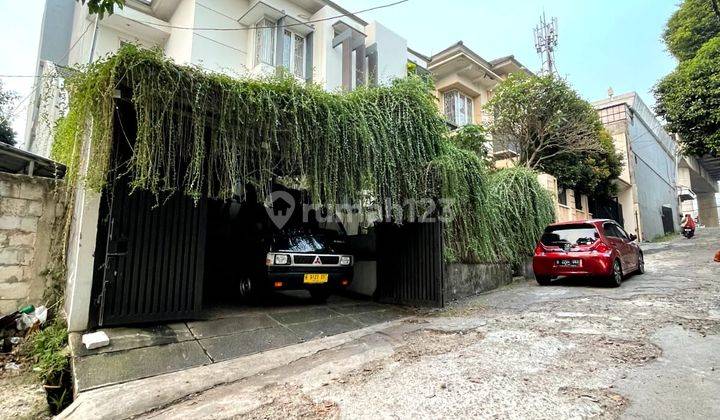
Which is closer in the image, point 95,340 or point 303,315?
point 95,340

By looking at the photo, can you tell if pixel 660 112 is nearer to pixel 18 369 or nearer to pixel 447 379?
pixel 447 379

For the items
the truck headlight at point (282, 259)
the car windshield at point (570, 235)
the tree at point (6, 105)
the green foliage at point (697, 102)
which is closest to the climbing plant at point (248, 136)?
the truck headlight at point (282, 259)

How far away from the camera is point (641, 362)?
11.0 feet

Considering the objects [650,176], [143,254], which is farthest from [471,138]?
[650,176]

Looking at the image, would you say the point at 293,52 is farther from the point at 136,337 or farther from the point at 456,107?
the point at 136,337

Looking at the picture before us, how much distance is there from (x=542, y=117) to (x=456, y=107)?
13.3ft

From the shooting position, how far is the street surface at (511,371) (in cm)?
262

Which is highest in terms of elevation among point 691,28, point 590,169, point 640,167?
point 691,28

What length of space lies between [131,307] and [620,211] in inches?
860

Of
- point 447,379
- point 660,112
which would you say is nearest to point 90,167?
point 447,379

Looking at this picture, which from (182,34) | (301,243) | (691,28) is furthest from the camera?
(691,28)

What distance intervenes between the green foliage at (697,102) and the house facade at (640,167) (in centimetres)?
524

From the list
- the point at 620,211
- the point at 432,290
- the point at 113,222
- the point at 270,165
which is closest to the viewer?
the point at 113,222

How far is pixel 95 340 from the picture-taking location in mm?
3740
